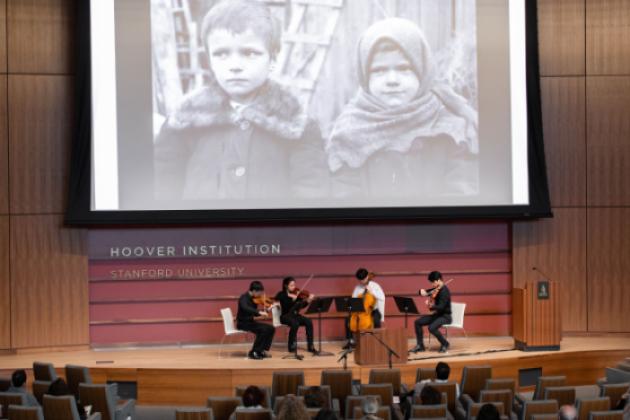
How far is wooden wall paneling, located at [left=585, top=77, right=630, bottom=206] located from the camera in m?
13.2

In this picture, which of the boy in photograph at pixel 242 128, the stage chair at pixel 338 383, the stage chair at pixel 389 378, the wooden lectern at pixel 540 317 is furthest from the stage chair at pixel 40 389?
the wooden lectern at pixel 540 317

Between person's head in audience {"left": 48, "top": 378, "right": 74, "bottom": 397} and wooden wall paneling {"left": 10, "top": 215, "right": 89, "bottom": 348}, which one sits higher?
wooden wall paneling {"left": 10, "top": 215, "right": 89, "bottom": 348}

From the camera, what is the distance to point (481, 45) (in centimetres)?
1285

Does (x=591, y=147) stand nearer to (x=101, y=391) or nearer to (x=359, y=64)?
(x=359, y=64)

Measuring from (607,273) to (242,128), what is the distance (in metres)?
5.82

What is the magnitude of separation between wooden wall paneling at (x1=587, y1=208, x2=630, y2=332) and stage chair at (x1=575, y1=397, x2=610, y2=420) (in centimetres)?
605

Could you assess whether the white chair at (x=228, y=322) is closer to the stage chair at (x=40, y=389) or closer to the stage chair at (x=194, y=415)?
the stage chair at (x=40, y=389)

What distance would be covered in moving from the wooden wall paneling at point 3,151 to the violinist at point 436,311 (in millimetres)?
5894

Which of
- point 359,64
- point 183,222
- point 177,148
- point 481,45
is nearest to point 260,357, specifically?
point 183,222

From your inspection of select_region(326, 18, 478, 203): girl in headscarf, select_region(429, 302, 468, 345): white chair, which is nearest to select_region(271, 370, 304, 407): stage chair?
select_region(429, 302, 468, 345): white chair

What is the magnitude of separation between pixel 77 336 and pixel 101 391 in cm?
441

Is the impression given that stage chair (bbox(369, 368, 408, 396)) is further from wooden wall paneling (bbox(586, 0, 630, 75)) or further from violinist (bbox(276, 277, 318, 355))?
wooden wall paneling (bbox(586, 0, 630, 75))

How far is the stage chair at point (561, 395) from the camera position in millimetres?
8094

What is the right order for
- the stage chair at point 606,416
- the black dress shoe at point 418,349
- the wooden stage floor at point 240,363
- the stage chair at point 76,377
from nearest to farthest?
the stage chair at point 606,416, the stage chair at point 76,377, the wooden stage floor at point 240,363, the black dress shoe at point 418,349
